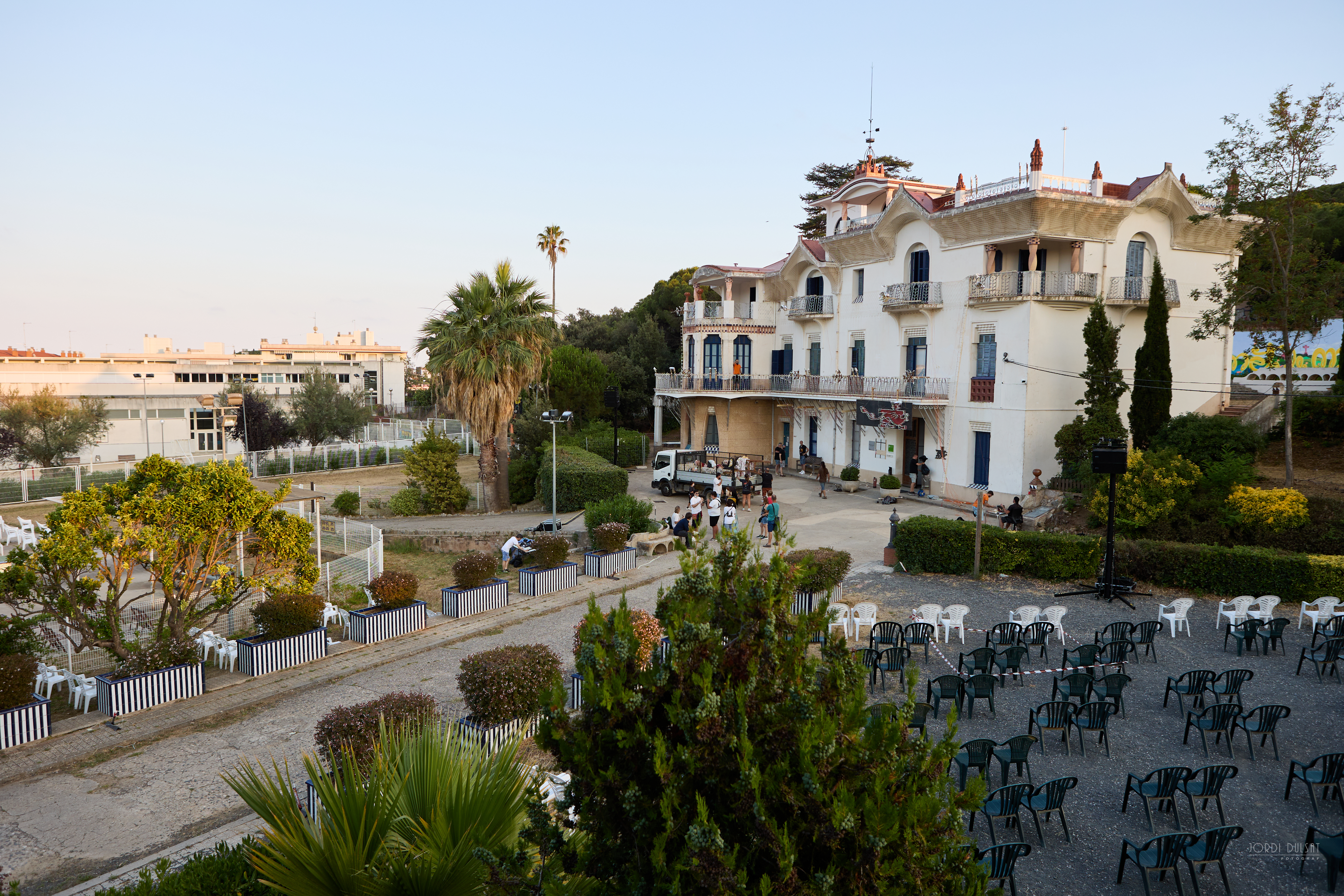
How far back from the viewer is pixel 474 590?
19188 mm

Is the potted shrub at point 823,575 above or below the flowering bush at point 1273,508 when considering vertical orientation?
below

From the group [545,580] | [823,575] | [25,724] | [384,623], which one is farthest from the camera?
[545,580]

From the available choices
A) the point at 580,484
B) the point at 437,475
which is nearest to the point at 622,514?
the point at 580,484

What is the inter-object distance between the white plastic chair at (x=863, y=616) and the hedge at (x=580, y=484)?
1511 cm

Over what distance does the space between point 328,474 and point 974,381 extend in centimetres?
3042

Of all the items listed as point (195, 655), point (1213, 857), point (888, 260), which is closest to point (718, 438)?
point (888, 260)

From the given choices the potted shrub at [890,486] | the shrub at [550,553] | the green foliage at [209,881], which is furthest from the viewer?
the potted shrub at [890,486]

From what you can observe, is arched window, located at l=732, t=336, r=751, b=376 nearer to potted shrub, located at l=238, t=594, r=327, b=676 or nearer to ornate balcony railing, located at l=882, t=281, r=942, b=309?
ornate balcony railing, located at l=882, t=281, r=942, b=309

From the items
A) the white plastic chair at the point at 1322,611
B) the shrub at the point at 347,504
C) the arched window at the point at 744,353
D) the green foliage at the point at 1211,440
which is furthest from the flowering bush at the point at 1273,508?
the shrub at the point at 347,504

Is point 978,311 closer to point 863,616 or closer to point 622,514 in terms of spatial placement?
point 622,514

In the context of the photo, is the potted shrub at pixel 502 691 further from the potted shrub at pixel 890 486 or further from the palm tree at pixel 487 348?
the potted shrub at pixel 890 486

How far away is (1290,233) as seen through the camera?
74.0 ft

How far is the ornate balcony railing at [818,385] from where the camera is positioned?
33.1 metres

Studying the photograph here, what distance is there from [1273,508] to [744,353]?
25.6 metres
